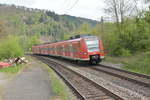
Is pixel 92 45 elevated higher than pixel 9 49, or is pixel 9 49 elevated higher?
pixel 9 49

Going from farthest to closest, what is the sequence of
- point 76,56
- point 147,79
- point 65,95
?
1. point 76,56
2. point 147,79
3. point 65,95

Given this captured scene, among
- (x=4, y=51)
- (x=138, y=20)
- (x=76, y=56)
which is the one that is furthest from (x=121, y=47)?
(x=4, y=51)

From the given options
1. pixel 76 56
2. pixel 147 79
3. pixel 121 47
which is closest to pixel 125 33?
pixel 121 47

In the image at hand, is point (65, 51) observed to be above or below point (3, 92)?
above

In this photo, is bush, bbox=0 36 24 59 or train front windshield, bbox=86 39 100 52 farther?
bush, bbox=0 36 24 59

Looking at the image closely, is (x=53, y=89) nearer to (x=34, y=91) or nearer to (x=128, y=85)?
(x=34, y=91)

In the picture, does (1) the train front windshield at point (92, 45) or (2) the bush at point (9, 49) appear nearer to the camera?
(1) the train front windshield at point (92, 45)

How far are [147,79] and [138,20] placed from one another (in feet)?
59.7

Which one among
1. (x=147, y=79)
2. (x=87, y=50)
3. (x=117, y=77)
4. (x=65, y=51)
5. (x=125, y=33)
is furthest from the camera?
(x=125, y=33)

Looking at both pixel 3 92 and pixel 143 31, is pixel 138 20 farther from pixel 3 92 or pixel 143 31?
pixel 3 92

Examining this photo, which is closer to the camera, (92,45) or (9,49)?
(92,45)

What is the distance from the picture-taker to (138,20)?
3025 centimetres

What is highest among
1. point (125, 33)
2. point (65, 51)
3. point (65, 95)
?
point (125, 33)

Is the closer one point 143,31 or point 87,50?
point 87,50
